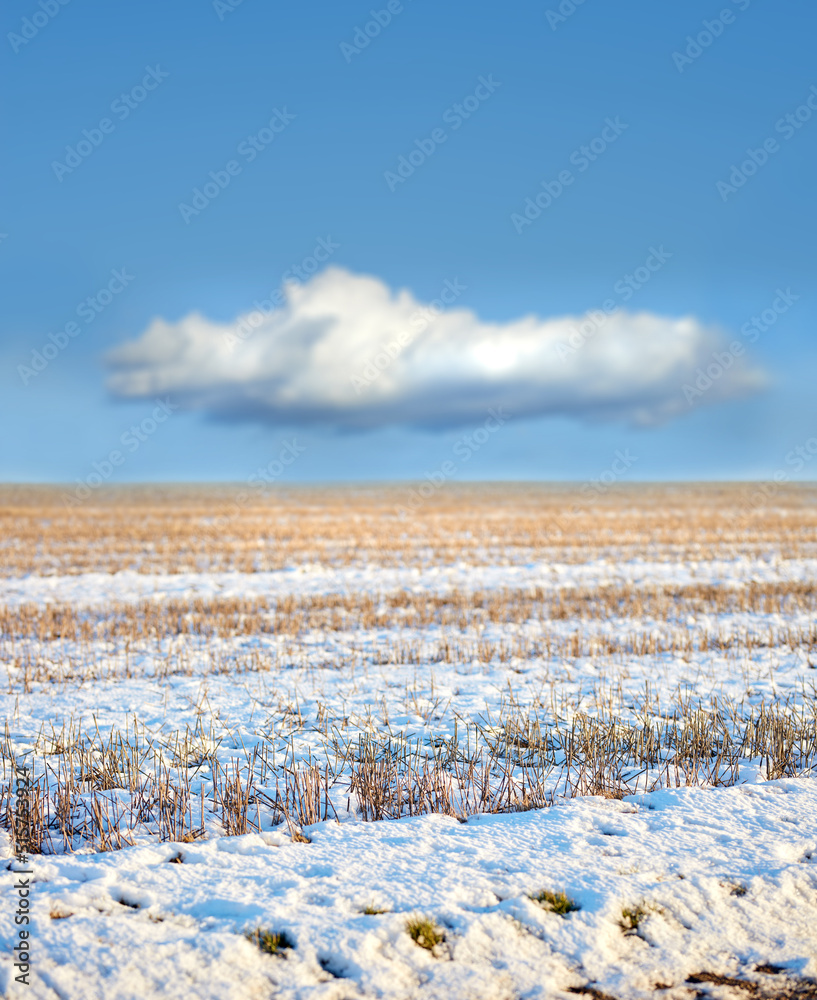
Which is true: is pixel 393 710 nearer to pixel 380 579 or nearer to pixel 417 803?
pixel 417 803

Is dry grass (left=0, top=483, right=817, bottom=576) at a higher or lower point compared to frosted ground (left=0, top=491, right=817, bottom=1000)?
higher

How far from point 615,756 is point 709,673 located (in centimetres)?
326

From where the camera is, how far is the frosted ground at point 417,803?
2.88 m

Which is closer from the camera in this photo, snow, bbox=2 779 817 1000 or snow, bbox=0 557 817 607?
snow, bbox=2 779 817 1000

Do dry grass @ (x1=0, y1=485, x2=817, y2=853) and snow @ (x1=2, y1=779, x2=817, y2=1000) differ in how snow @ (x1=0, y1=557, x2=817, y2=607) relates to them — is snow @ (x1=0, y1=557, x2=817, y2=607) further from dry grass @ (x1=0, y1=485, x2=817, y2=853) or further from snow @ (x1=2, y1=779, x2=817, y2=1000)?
snow @ (x1=2, y1=779, x2=817, y2=1000)

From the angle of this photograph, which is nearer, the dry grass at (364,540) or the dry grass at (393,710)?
the dry grass at (393,710)

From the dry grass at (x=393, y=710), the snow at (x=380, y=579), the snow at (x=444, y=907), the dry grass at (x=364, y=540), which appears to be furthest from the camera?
the dry grass at (x=364, y=540)

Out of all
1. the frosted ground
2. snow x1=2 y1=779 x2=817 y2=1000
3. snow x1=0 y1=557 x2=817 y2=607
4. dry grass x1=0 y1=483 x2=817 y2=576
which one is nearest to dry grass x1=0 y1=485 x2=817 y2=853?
the frosted ground

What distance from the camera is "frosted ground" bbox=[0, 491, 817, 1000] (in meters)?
2.88

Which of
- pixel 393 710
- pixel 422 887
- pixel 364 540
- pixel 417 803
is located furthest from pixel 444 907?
pixel 364 540

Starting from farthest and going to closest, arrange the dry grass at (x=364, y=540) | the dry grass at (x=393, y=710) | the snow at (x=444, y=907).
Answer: the dry grass at (x=364, y=540)
the dry grass at (x=393, y=710)
the snow at (x=444, y=907)

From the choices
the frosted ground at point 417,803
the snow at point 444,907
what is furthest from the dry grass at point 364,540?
the snow at point 444,907

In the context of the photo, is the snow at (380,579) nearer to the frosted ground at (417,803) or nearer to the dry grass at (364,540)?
the dry grass at (364,540)

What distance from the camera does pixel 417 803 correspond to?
444 cm
